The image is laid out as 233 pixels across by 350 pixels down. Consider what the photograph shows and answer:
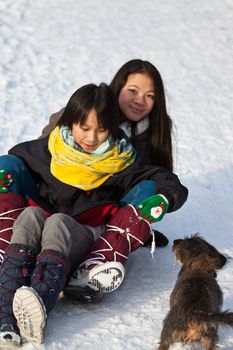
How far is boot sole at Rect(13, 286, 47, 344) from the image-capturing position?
3.09 meters

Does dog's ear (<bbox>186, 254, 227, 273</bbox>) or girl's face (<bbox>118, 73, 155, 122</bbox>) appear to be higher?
girl's face (<bbox>118, 73, 155, 122</bbox>)

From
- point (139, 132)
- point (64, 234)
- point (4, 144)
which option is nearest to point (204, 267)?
point (64, 234)

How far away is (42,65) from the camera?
340 inches

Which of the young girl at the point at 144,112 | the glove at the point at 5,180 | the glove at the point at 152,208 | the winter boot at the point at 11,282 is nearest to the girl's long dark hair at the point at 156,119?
the young girl at the point at 144,112

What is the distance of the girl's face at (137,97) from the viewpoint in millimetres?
4656

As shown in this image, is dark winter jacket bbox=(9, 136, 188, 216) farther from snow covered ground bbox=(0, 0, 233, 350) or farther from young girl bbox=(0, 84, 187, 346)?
snow covered ground bbox=(0, 0, 233, 350)

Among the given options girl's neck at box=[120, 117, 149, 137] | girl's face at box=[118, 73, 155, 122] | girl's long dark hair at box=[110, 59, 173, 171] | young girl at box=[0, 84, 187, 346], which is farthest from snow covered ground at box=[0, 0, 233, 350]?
girl's face at box=[118, 73, 155, 122]

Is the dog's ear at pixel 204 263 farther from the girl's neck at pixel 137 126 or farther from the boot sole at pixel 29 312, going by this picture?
the girl's neck at pixel 137 126

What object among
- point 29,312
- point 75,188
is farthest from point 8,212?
point 29,312

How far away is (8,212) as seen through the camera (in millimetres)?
3734

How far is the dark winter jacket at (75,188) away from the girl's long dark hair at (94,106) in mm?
311

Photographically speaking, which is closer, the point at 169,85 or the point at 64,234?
the point at 64,234

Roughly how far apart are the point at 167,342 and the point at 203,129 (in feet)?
15.5

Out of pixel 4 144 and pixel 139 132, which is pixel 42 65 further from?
pixel 139 132
